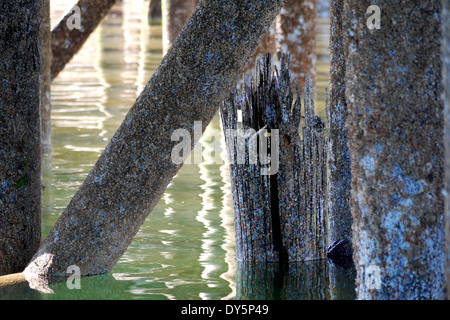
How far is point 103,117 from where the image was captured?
10422 mm

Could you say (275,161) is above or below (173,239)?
above

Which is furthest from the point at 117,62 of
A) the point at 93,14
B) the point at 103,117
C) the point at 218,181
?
the point at 218,181

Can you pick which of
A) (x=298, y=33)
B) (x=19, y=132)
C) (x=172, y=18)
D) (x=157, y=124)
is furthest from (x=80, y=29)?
(x=157, y=124)

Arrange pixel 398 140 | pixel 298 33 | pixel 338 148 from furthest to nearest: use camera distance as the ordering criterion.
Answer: pixel 298 33 < pixel 338 148 < pixel 398 140

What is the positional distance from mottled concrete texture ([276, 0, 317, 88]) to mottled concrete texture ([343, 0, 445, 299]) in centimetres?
659

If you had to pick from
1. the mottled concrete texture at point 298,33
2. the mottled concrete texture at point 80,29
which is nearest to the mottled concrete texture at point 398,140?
the mottled concrete texture at point 80,29

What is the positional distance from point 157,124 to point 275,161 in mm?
902

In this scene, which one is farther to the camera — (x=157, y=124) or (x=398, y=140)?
(x=157, y=124)

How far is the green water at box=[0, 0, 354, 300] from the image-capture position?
460 cm

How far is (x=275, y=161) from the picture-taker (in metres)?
4.82

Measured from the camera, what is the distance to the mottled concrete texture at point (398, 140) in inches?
127

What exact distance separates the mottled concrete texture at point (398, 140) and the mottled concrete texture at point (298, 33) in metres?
6.59

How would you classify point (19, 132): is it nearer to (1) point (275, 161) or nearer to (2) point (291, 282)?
(1) point (275, 161)
